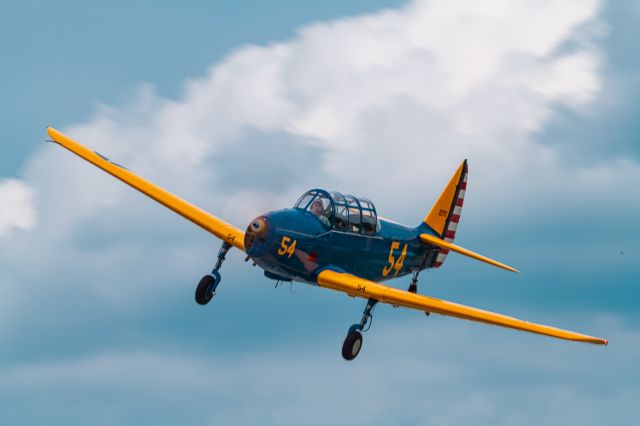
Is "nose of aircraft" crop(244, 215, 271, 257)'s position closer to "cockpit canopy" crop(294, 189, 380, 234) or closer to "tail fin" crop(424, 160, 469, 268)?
"cockpit canopy" crop(294, 189, 380, 234)

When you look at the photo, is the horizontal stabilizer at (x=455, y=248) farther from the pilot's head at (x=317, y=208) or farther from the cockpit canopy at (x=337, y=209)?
the pilot's head at (x=317, y=208)

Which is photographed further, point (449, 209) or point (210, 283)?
point (449, 209)

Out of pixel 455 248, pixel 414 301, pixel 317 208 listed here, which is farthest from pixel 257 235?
pixel 455 248

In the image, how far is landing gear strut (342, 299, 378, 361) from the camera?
87.4 ft

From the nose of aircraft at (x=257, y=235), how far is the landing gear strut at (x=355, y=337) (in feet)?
10.9

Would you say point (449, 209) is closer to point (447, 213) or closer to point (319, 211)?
point (447, 213)

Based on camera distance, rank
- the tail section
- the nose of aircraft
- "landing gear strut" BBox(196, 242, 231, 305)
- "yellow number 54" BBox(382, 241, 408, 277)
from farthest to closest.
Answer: the tail section → "yellow number 54" BBox(382, 241, 408, 277) → "landing gear strut" BBox(196, 242, 231, 305) → the nose of aircraft

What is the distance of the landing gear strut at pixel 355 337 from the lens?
26.6 metres

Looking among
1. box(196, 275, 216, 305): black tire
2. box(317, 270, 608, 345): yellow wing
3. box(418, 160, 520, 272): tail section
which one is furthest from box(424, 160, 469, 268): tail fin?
box(196, 275, 216, 305): black tire

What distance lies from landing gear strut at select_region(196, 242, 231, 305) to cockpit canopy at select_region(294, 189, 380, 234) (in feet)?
10.4

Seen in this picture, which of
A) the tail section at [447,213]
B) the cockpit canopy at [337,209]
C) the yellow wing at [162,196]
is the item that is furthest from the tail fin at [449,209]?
the yellow wing at [162,196]

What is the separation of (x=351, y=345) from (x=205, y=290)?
5.10 m

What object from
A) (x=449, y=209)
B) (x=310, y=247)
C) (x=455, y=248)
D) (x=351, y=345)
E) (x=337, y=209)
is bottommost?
(x=351, y=345)

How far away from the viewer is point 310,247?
88.0 ft
